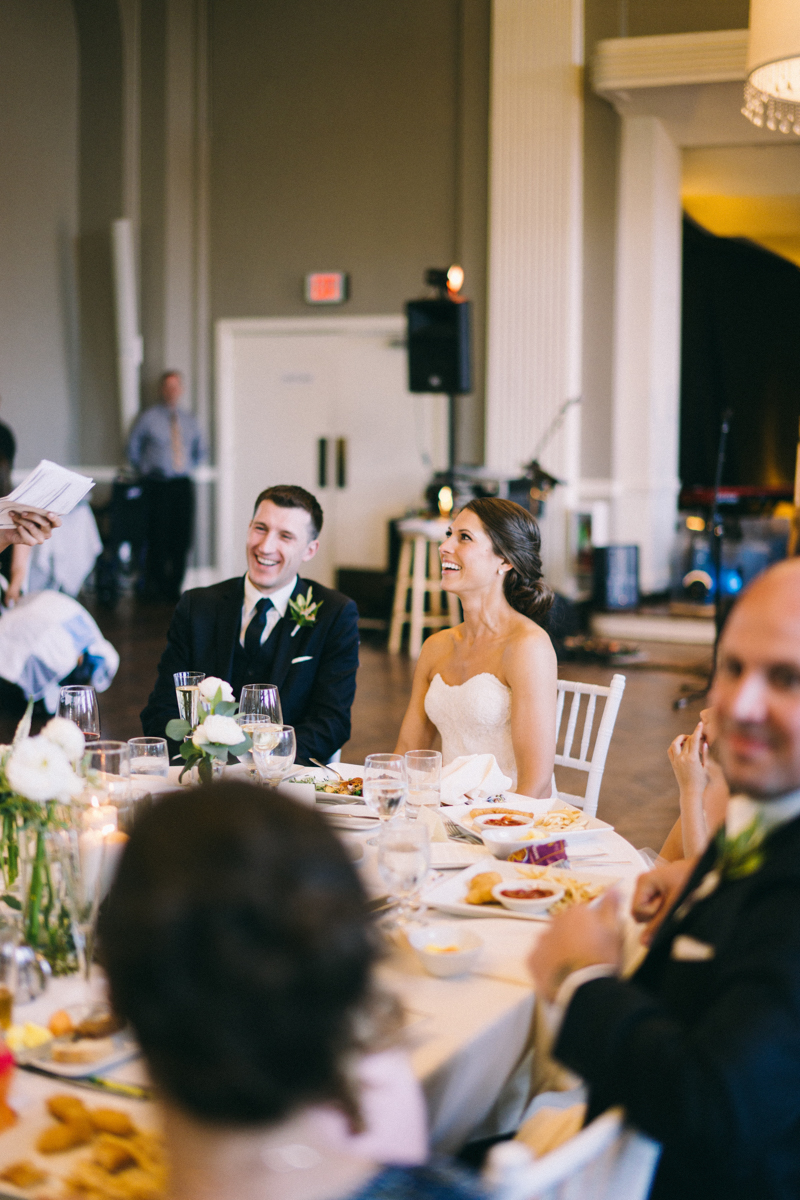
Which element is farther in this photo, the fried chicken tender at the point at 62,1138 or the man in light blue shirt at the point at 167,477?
the man in light blue shirt at the point at 167,477

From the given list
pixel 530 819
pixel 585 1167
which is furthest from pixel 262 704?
pixel 585 1167

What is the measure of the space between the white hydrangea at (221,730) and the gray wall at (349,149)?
765cm

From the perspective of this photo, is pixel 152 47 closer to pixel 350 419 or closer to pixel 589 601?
pixel 350 419

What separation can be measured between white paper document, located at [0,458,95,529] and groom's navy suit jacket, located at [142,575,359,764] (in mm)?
438

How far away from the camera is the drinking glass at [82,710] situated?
82.5 inches

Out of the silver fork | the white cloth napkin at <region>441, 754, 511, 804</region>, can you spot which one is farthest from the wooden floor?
the silver fork

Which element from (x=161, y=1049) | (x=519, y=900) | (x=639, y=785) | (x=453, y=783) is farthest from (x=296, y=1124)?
(x=639, y=785)

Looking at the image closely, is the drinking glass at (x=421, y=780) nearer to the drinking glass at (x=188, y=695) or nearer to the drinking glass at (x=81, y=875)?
the drinking glass at (x=188, y=695)

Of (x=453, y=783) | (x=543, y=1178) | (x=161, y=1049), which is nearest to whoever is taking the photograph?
(x=161, y=1049)

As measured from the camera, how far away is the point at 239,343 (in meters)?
10.1

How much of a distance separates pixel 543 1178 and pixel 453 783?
1.34 metres

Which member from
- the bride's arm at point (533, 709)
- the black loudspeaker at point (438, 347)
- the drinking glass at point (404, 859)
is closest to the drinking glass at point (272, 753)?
the drinking glass at point (404, 859)

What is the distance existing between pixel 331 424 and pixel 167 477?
1.46 m

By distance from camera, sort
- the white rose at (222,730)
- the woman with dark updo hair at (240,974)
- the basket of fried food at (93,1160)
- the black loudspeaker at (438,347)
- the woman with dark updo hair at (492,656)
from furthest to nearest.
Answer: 1. the black loudspeaker at (438,347)
2. the woman with dark updo hair at (492,656)
3. the white rose at (222,730)
4. the basket of fried food at (93,1160)
5. the woman with dark updo hair at (240,974)
